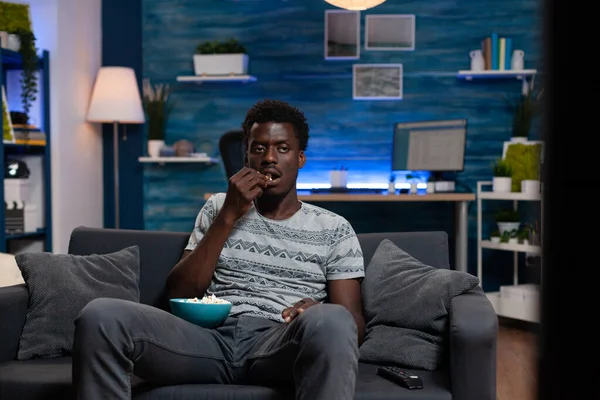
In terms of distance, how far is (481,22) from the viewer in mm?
5297

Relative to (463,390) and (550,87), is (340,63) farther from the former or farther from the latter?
(550,87)

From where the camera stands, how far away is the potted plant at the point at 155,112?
539 cm

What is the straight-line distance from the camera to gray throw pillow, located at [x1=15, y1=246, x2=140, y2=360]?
2213 millimetres

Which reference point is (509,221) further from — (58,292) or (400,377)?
(58,292)

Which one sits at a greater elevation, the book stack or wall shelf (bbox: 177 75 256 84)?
the book stack

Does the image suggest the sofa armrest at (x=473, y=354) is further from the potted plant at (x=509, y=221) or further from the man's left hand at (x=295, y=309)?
the potted plant at (x=509, y=221)

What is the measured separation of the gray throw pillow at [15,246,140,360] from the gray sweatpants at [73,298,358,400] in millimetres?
487

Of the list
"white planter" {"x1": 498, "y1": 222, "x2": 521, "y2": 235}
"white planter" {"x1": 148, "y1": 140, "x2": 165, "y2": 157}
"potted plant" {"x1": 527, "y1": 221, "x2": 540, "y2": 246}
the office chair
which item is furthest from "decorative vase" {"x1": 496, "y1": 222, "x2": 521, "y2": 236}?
"potted plant" {"x1": 527, "y1": 221, "x2": 540, "y2": 246}

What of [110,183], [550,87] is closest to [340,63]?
[110,183]

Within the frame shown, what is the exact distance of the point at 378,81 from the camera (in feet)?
17.6

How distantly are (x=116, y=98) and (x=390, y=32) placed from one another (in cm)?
199

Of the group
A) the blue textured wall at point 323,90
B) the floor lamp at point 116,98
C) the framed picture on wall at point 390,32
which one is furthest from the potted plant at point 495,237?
the floor lamp at point 116,98

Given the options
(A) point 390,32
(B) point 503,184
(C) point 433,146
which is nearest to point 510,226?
(B) point 503,184

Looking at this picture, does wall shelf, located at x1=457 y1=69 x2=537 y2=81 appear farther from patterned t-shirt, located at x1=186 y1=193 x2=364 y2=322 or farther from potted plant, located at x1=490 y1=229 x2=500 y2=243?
patterned t-shirt, located at x1=186 y1=193 x2=364 y2=322
